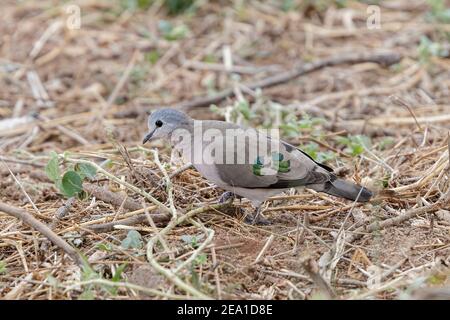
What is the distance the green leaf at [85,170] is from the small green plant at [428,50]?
3.93 metres

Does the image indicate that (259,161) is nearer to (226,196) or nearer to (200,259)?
(226,196)

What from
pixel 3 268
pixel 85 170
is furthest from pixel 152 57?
pixel 3 268

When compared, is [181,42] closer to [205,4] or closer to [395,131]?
[205,4]

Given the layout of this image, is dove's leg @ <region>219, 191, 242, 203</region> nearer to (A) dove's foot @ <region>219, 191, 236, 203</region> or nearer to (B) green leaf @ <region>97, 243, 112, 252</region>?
(A) dove's foot @ <region>219, 191, 236, 203</region>

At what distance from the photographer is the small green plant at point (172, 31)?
7.66m

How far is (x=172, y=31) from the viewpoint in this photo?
7.75 metres

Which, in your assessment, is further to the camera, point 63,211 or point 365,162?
point 365,162

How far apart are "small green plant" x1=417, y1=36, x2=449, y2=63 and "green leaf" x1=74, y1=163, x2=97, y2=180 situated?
393cm

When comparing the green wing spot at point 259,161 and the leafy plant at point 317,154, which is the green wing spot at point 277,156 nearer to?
the green wing spot at point 259,161

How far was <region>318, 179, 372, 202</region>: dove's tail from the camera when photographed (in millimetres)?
4129

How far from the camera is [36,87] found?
712 cm

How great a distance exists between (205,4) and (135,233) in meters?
5.05

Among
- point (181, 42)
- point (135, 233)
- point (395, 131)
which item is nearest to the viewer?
point (135, 233)
